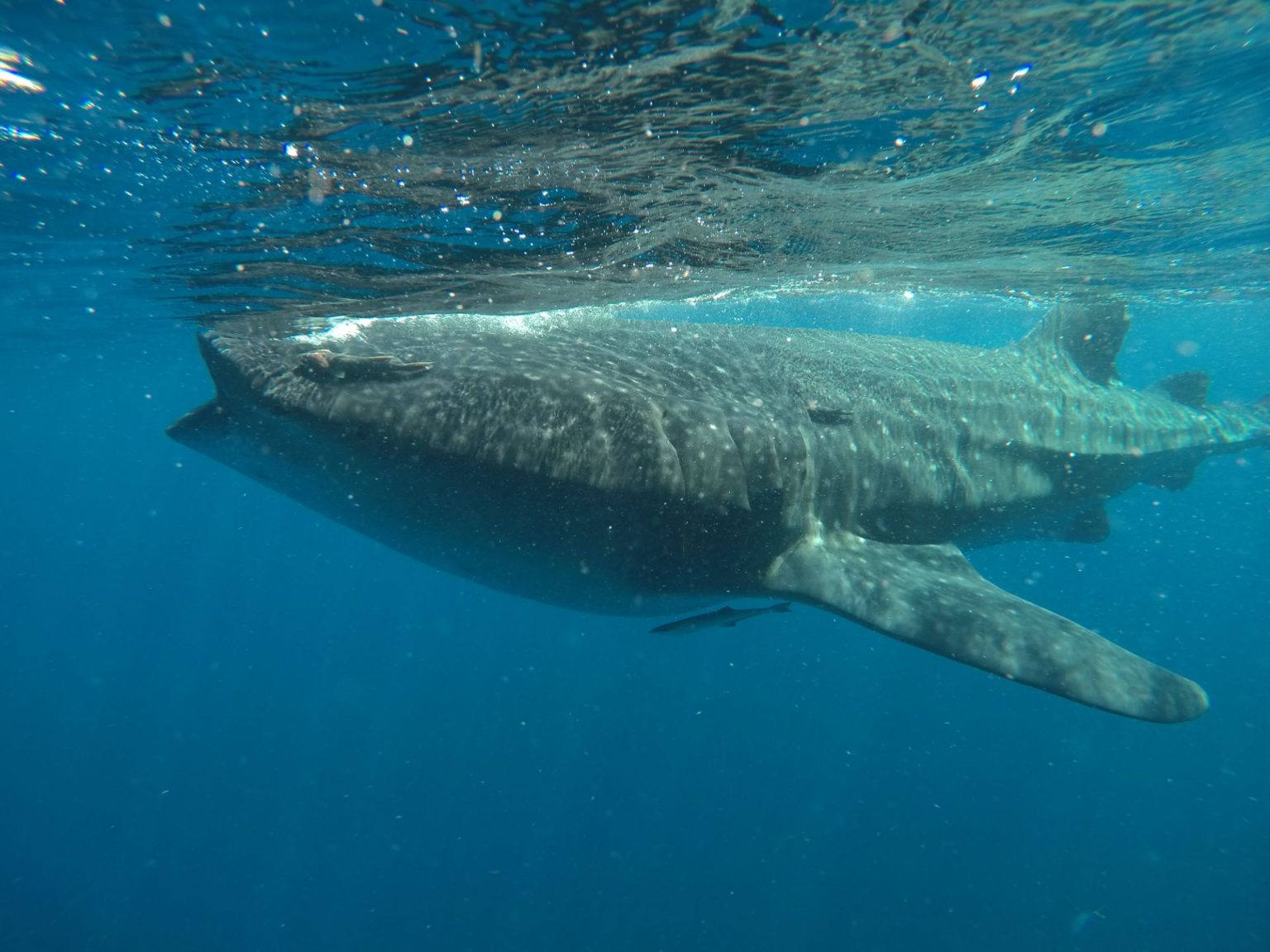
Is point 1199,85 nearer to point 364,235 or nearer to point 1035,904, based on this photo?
point 364,235

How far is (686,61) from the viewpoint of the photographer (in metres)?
5.84

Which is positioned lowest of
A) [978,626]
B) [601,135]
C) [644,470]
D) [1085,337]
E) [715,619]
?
[1085,337]

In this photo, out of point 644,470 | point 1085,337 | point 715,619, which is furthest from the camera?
point 1085,337

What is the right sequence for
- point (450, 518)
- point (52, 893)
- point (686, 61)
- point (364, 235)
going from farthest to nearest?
point (52, 893)
point (364, 235)
point (686, 61)
point (450, 518)

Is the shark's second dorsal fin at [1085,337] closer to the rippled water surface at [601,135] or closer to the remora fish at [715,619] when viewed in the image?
the rippled water surface at [601,135]

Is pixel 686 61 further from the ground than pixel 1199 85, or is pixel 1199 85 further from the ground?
pixel 686 61

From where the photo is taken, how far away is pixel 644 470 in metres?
4.98

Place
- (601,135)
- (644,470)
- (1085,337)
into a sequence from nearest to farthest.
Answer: (644,470) < (601,135) < (1085,337)

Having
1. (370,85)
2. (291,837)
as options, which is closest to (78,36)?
(370,85)

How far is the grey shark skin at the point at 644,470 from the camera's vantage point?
15.0 feet

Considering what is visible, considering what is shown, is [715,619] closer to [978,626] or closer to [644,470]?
[644,470]

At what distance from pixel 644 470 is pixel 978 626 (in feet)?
9.08

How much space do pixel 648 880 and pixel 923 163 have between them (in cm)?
1994

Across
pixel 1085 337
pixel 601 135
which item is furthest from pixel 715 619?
pixel 1085 337
